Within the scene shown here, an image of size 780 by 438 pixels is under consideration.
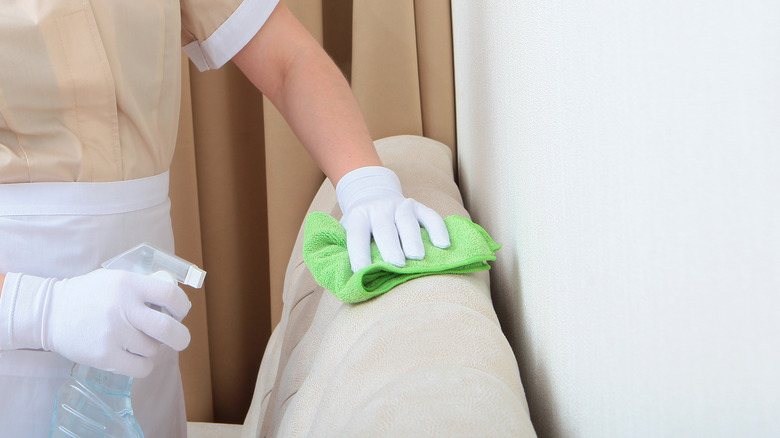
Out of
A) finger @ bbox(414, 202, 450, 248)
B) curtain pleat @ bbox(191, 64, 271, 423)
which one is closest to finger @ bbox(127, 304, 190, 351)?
finger @ bbox(414, 202, 450, 248)

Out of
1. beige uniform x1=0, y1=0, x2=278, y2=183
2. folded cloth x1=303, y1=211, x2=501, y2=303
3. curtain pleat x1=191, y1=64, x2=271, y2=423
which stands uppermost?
beige uniform x1=0, y1=0, x2=278, y2=183

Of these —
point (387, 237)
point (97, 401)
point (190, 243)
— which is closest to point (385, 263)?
point (387, 237)

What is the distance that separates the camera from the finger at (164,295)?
741 millimetres

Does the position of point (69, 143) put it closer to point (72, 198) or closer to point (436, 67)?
point (72, 198)

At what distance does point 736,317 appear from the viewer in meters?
0.24

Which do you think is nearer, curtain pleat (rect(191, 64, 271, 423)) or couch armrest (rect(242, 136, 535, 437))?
couch armrest (rect(242, 136, 535, 437))

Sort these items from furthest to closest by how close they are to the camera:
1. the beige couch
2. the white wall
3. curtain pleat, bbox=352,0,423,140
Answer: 1. curtain pleat, bbox=352,0,423,140
2. the beige couch
3. the white wall

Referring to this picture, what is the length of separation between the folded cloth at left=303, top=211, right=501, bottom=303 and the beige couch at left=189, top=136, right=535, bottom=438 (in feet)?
0.04

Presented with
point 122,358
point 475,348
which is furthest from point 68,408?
point 475,348

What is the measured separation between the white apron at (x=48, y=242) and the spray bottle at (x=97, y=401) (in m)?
0.03

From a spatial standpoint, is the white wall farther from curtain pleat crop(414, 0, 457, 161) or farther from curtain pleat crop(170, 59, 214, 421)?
curtain pleat crop(170, 59, 214, 421)

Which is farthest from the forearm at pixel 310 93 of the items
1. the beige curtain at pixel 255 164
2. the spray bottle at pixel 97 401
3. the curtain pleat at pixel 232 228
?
the curtain pleat at pixel 232 228

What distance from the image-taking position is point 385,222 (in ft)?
2.55

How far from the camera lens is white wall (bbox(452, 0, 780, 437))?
23cm
